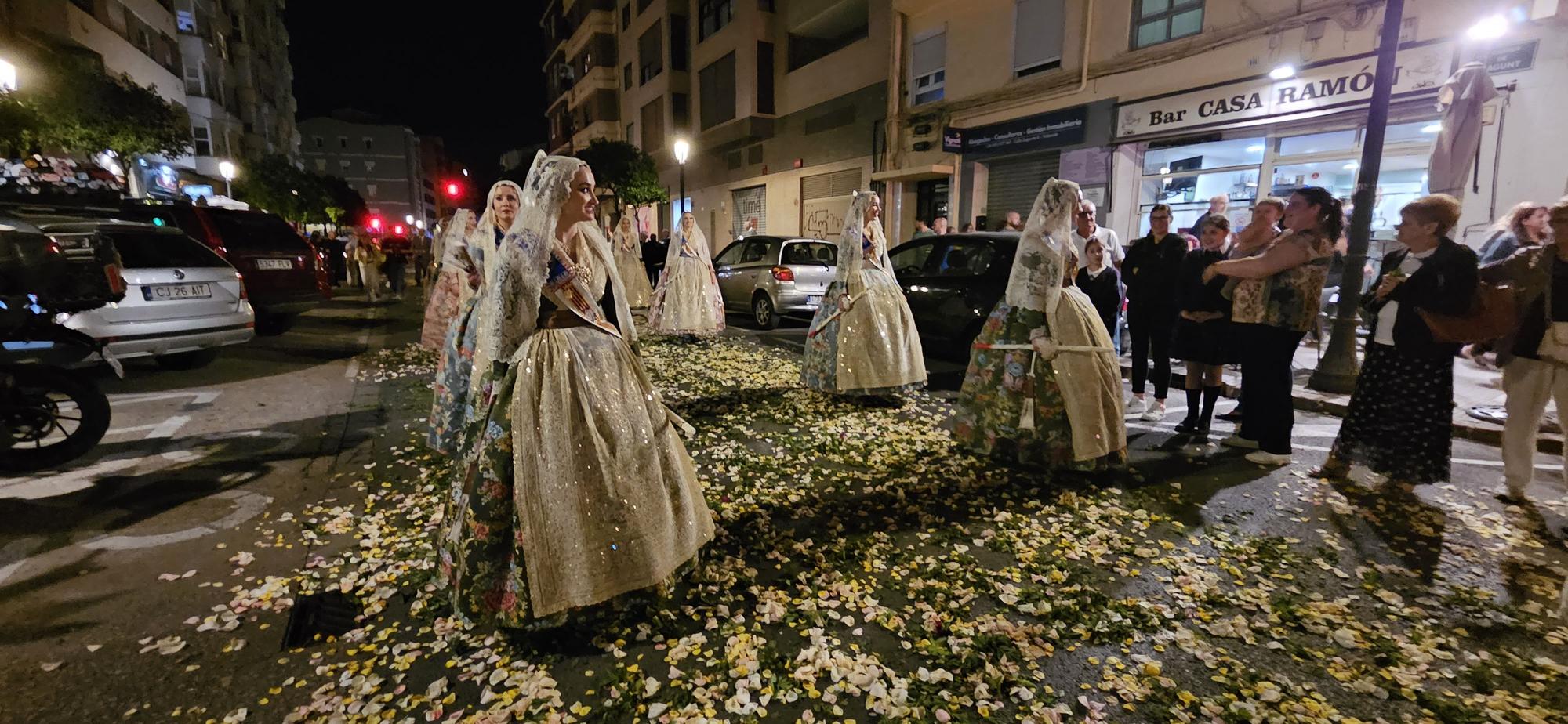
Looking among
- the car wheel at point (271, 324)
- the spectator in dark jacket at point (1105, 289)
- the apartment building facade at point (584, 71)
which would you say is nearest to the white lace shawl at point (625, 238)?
the car wheel at point (271, 324)

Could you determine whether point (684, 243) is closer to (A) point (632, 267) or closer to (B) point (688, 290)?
(B) point (688, 290)

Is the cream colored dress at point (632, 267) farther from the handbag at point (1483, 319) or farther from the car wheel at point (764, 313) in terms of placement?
the handbag at point (1483, 319)

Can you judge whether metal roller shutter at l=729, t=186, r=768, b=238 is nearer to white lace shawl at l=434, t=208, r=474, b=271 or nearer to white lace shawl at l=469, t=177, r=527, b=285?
white lace shawl at l=434, t=208, r=474, b=271

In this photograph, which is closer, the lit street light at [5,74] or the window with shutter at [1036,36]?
the lit street light at [5,74]

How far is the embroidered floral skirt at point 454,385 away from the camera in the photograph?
15.3 ft

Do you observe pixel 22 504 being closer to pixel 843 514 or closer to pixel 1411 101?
pixel 843 514

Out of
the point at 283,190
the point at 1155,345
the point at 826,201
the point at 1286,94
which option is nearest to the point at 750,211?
the point at 826,201

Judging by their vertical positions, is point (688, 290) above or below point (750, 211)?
below

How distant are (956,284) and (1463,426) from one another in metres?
4.51

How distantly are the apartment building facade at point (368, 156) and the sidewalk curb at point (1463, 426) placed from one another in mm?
90421

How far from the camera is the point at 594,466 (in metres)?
2.74

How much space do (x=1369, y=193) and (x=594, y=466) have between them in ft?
25.8

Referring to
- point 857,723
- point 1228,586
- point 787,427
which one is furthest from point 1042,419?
point 857,723

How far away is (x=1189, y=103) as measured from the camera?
38.6ft
